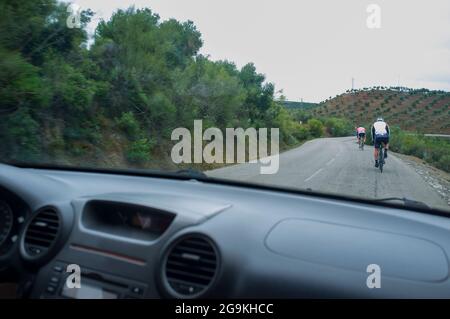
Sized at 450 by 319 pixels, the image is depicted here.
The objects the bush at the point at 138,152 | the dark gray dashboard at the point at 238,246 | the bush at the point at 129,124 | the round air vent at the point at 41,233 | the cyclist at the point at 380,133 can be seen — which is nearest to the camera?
the dark gray dashboard at the point at 238,246

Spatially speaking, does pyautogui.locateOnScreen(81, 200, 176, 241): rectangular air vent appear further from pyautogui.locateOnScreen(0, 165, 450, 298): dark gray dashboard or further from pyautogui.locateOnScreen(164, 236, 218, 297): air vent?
pyautogui.locateOnScreen(164, 236, 218, 297): air vent

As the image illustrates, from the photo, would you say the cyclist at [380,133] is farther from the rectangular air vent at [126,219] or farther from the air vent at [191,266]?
the air vent at [191,266]

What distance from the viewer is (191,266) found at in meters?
2.42

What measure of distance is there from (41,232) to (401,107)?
1978 centimetres

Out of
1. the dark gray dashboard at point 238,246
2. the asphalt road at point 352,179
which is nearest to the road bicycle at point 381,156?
the asphalt road at point 352,179

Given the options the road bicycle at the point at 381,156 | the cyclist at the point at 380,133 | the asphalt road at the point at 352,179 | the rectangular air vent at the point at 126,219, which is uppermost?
the cyclist at the point at 380,133

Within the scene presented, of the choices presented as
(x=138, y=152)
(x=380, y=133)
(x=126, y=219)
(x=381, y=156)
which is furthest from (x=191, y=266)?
(x=381, y=156)

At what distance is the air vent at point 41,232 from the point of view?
294 cm

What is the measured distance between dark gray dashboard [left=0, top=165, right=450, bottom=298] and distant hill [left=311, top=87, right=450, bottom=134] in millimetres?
10485

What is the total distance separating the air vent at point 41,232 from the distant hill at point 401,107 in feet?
35.7

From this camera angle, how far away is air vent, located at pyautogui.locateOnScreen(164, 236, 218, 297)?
7.77 feet

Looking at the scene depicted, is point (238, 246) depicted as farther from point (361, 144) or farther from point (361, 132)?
point (361, 144)

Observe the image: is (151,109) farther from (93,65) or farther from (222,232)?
(222,232)

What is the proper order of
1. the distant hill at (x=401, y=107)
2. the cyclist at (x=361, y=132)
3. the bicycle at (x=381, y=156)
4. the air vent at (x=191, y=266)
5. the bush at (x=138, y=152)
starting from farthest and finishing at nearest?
the cyclist at (x=361, y=132) → the bicycle at (x=381, y=156) → the bush at (x=138, y=152) → the distant hill at (x=401, y=107) → the air vent at (x=191, y=266)
